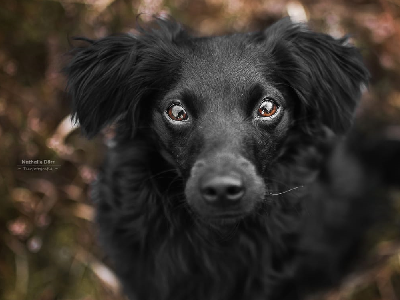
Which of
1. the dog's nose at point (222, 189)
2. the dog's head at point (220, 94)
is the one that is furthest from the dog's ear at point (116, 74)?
the dog's nose at point (222, 189)

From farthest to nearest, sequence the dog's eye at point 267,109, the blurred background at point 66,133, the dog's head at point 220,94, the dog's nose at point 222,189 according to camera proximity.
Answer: the blurred background at point 66,133
the dog's eye at point 267,109
the dog's head at point 220,94
the dog's nose at point 222,189

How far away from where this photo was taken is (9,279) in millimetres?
2951

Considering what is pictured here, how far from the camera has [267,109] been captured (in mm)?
1883

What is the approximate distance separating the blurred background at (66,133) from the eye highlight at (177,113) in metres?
1.21

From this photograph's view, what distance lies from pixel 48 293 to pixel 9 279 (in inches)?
11.6

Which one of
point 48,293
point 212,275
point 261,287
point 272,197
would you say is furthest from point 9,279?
point 272,197

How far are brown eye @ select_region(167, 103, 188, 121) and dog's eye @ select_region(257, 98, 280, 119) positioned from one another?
1.12 ft

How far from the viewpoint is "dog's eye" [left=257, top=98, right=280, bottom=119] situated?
73.7 inches

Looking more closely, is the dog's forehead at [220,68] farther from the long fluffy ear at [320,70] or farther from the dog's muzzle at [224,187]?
the dog's muzzle at [224,187]

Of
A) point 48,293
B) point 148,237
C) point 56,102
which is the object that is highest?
point 56,102

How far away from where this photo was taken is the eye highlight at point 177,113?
6.15 ft

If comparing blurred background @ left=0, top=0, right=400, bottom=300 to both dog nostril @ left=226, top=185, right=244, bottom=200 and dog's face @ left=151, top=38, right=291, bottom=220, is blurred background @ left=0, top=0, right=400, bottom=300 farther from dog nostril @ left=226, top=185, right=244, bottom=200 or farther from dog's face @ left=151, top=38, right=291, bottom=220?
dog nostril @ left=226, top=185, right=244, bottom=200

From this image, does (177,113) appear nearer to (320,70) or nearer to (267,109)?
(267,109)

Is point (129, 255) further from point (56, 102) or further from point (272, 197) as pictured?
point (56, 102)
